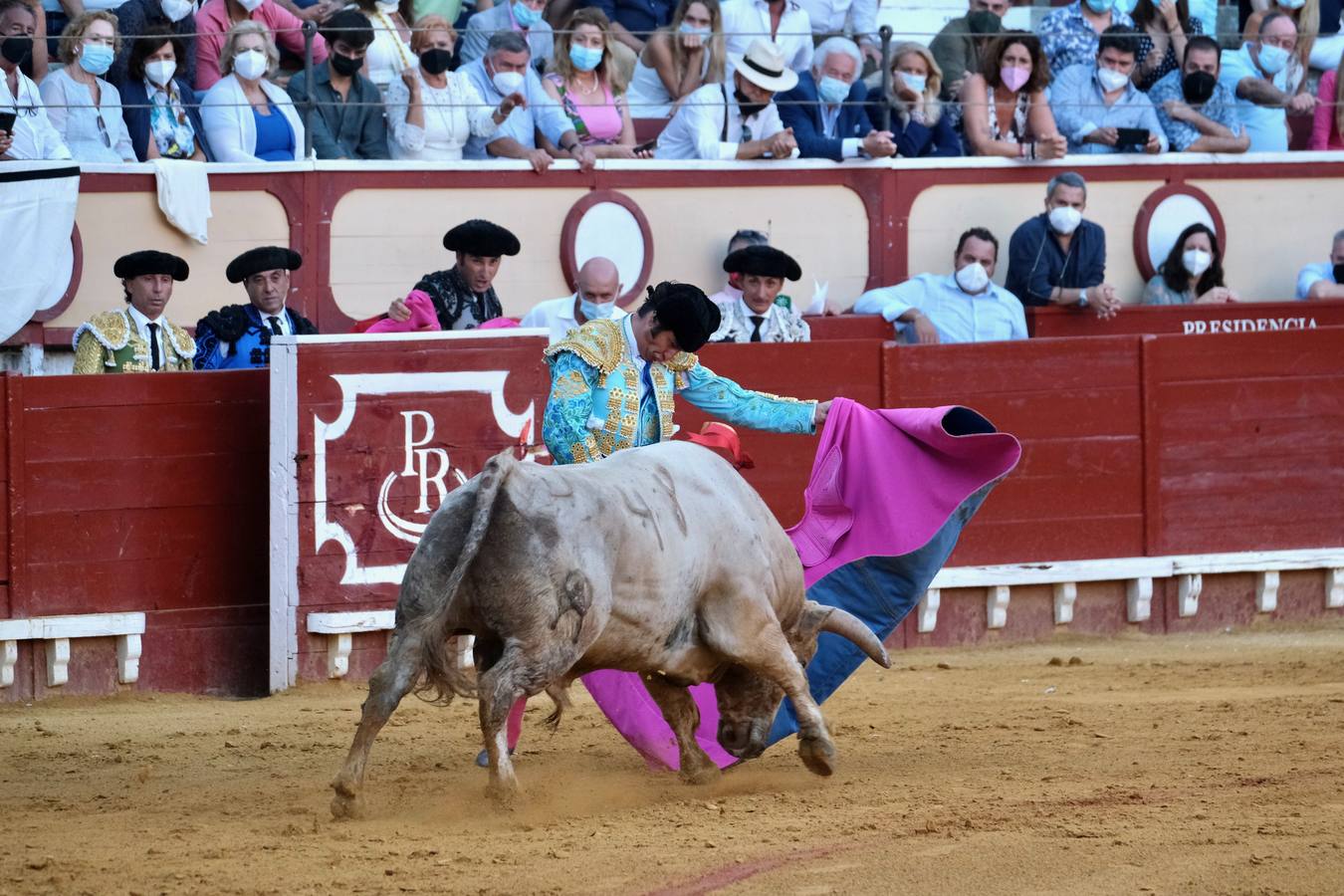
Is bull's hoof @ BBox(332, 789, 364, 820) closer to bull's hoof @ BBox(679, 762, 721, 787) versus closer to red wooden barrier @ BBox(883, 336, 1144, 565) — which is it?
bull's hoof @ BBox(679, 762, 721, 787)

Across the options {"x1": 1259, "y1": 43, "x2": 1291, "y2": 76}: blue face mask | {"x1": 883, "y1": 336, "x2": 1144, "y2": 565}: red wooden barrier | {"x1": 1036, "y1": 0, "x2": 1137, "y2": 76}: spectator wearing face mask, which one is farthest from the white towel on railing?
{"x1": 1259, "y1": 43, "x2": 1291, "y2": 76}: blue face mask

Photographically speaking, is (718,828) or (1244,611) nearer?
(718,828)

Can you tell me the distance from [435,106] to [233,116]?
85 centimetres

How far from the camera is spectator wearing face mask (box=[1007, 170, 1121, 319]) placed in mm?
8852

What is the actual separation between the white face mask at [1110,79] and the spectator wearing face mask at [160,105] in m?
4.24

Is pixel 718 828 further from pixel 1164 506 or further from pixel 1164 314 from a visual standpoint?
pixel 1164 314

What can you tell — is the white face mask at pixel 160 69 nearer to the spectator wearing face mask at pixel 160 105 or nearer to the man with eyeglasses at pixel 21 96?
the spectator wearing face mask at pixel 160 105

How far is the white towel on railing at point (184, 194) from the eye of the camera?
304 inches

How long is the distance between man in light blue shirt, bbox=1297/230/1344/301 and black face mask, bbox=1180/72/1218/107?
0.93 meters

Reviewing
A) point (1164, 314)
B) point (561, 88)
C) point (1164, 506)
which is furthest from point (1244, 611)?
point (561, 88)

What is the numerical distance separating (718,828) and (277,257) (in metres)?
3.19

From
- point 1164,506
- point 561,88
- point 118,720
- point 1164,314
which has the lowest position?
point 118,720

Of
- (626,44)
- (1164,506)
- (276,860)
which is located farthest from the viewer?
(626,44)

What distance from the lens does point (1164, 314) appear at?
9.27 metres
